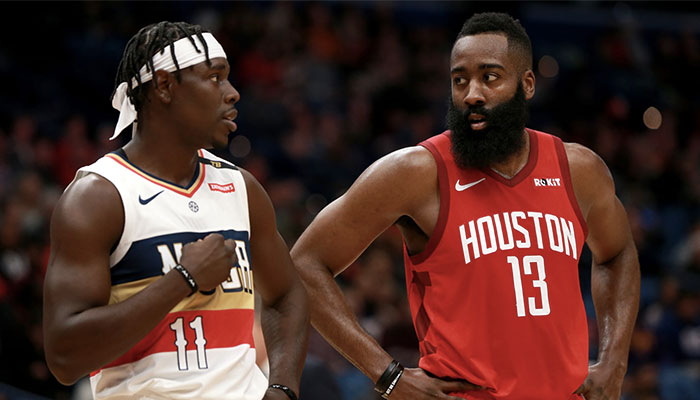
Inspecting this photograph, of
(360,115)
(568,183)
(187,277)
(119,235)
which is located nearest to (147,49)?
(119,235)

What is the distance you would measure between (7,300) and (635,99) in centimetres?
1031

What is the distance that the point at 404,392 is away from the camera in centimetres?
359

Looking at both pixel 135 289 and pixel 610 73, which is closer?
pixel 135 289

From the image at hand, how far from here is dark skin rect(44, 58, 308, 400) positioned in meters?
2.70

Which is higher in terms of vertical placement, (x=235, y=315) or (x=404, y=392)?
(x=235, y=315)

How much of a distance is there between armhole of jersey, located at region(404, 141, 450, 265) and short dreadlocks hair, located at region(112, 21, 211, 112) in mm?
1118

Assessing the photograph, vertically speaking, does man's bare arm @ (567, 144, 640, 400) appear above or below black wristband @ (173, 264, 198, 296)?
below

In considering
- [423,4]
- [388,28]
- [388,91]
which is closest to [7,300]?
[388,91]

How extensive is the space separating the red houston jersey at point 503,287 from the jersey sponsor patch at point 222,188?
2.94 ft

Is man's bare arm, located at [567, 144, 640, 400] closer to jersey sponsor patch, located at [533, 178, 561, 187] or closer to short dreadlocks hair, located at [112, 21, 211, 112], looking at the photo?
jersey sponsor patch, located at [533, 178, 561, 187]

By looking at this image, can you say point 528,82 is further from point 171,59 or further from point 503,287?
point 171,59

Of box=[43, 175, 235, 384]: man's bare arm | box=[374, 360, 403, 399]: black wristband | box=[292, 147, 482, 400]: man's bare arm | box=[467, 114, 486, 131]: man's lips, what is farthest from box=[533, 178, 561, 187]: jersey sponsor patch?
box=[43, 175, 235, 384]: man's bare arm

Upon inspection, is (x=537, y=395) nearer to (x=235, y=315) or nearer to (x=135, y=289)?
(x=235, y=315)

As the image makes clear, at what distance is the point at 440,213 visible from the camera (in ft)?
11.9
